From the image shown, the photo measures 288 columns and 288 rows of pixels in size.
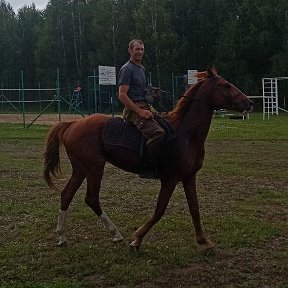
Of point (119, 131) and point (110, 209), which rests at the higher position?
point (119, 131)

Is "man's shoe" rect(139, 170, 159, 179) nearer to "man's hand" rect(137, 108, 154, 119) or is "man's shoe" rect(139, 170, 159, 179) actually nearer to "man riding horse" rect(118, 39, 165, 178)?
"man riding horse" rect(118, 39, 165, 178)

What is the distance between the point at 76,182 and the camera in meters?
6.40

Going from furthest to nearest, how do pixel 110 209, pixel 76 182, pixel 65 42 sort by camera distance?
pixel 65 42
pixel 110 209
pixel 76 182

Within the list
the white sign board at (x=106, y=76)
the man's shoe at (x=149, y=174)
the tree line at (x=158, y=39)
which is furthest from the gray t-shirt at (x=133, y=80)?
the tree line at (x=158, y=39)

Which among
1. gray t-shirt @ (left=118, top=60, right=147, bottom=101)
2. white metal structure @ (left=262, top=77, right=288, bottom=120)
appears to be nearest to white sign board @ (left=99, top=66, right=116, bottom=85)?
white metal structure @ (left=262, top=77, right=288, bottom=120)

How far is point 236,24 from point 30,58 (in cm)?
2921

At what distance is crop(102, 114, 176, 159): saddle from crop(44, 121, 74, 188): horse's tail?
755 millimetres

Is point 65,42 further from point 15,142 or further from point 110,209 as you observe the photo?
point 110,209

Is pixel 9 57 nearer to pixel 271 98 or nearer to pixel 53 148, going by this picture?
pixel 271 98

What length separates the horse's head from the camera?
6012 millimetres

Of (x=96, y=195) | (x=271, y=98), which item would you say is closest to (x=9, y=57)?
(x=271, y=98)

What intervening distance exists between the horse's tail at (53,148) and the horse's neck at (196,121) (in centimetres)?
159

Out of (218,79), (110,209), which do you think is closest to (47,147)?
(110,209)

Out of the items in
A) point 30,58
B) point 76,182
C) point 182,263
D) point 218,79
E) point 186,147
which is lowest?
point 182,263
